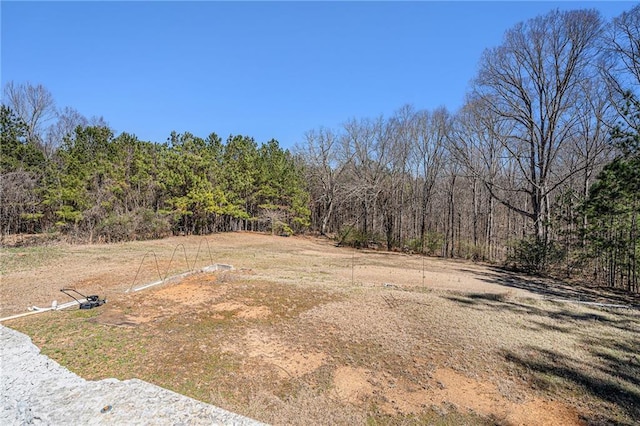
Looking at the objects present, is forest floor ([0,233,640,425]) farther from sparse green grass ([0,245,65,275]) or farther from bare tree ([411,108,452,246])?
bare tree ([411,108,452,246])

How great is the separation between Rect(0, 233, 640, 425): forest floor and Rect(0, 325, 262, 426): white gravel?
0.21 meters

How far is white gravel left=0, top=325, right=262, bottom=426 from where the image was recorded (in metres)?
2.64

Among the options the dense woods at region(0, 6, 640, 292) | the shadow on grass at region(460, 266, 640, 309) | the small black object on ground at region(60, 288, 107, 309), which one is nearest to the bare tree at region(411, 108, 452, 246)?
the dense woods at region(0, 6, 640, 292)

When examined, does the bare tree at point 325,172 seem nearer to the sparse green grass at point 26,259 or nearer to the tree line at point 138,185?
the tree line at point 138,185

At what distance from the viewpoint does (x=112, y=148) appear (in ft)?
63.7

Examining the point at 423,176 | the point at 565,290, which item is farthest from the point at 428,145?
the point at 565,290

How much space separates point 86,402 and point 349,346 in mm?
3036

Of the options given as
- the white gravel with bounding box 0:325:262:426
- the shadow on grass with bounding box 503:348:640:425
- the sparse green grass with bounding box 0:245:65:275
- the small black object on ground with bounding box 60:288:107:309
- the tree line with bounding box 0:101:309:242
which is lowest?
the white gravel with bounding box 0:325:262:426

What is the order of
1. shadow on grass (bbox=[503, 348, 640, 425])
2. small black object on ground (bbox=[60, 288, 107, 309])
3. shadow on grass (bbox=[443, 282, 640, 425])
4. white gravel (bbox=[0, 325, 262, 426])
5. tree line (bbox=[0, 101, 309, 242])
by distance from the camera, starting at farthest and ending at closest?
tree line (bbox=[0, 101, 309, 242]) → small black object on ground (bbox=[60, 288, 107, 309]) → shadow on grass (bbox=[443, 282, 640, 425]) → shadow on grass (bbox=[503, 348, 640, 425]) → white gravel (bbox=[0, 325, 262, 426])

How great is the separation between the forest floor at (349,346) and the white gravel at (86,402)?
21cm

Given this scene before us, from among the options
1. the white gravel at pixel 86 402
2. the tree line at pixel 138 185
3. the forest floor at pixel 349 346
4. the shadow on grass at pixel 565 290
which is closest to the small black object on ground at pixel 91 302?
the forest floor at pixel 349 346

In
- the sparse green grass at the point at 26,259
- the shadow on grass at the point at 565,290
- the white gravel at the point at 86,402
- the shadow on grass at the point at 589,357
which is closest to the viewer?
the white gravel at the point at 86,402

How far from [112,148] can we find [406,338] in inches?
840

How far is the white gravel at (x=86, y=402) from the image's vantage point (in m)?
2.64
